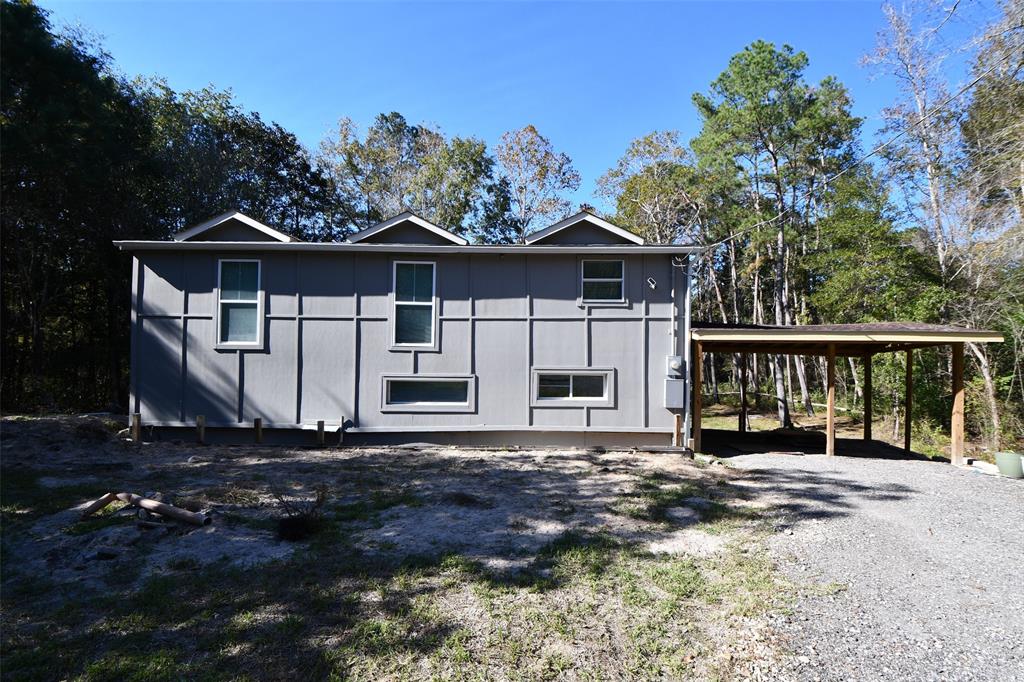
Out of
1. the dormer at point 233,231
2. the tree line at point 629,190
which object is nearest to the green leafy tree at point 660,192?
the tree line at point 629,190

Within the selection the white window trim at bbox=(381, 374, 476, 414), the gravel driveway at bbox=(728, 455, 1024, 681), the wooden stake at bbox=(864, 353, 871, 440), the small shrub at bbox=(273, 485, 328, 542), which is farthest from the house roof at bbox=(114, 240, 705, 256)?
the wooden stake at bbox=(864, 353, 871, 440)

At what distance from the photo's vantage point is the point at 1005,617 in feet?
11.3

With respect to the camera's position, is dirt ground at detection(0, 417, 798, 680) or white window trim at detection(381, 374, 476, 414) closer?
dirt ground at detection(0, 417, 798, 680)

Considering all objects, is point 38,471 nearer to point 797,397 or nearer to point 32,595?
point 32,595

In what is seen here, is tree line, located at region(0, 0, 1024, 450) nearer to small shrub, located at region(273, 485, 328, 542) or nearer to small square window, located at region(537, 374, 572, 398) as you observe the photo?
small square window, located at region(537, 374, 572, 398)

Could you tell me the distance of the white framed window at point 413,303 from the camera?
9.70m

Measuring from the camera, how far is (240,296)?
9.74m

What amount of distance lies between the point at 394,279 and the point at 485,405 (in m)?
3.13

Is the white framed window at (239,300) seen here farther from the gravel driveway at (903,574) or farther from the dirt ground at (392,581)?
the gravel driveway at (903,574)

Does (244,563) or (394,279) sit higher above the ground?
(394,279)

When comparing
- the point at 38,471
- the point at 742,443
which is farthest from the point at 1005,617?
the point at 38,471

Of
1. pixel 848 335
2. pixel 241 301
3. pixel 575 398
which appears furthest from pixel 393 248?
pixel 848 335

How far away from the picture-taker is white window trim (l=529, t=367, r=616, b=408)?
952 cm

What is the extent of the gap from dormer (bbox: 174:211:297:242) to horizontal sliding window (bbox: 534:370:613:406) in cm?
578
